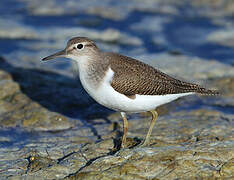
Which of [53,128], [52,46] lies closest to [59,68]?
[52,46]

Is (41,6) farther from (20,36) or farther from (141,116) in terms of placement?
(141,116)

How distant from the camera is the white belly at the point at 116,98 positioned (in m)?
6.65

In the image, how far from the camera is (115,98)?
6.66 meters

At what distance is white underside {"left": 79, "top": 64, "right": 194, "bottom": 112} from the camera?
665cm

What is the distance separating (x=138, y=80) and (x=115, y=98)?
0.57 m

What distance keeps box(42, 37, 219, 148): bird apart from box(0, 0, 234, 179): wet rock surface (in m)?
0.75

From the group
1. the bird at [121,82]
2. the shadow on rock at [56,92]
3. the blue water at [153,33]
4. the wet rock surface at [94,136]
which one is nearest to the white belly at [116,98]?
the bird at [121,82]

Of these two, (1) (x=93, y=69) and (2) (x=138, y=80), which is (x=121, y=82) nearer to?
(2) (x=138, y=80)

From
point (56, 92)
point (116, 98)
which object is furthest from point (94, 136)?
point (56, 92)

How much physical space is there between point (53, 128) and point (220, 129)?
3346mm

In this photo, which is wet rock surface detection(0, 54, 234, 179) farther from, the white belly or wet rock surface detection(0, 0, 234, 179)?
the white belly

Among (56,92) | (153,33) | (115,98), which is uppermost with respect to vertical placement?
(153,33)

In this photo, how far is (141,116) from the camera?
9.19 metres

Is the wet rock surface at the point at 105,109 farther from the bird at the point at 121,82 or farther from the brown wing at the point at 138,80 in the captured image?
the brown wing at the point at 138,80
